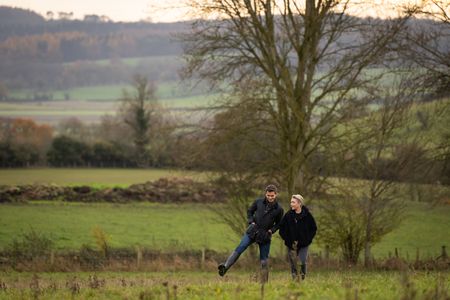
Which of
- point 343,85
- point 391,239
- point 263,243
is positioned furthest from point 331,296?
point 391,239

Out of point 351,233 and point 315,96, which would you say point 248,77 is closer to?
point 315,96

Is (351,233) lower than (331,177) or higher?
lower

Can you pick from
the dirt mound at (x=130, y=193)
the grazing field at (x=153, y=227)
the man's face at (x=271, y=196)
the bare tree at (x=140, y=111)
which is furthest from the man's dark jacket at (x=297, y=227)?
the bare tree at (x=140, y=111)

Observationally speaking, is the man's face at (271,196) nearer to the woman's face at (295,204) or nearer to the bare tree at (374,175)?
the woman's face at (295,204)

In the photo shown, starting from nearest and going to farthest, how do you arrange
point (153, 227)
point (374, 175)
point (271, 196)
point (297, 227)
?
point (271, 196)
point (297, 227)
point (374, 175)
point (153, 227)

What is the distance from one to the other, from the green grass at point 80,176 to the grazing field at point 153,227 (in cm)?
908

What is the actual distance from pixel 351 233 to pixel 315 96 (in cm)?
580

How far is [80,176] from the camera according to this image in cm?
6531

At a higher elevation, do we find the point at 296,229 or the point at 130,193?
the point at 296,229

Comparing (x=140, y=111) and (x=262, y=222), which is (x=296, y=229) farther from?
(x=140, y=111)

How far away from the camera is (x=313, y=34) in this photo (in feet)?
82.6

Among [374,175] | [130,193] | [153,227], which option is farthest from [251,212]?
[130,193]

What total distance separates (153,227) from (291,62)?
55.3ft

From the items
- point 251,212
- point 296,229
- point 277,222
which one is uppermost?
point 251,212
